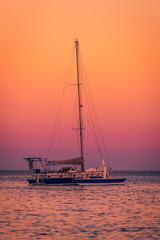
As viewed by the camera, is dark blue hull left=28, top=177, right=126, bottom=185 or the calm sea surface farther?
dark blue hull left=28, top=177, right=126, bottom=185

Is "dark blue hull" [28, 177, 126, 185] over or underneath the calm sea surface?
over

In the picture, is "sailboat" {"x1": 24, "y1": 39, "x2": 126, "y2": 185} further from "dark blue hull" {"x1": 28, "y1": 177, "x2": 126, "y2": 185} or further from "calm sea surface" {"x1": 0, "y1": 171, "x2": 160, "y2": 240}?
"calm sea surface" {"x1": 0, "y1": 171, "x2": 160, "y2": 240}

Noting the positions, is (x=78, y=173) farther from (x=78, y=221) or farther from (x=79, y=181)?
(x=78, y=221)

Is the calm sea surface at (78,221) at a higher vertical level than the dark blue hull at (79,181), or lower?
lower

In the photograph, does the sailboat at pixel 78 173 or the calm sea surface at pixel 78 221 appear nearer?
the calm sea surface at pixel 78 221

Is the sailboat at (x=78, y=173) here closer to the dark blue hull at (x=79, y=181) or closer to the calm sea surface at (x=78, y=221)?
the dark blue hull at (x=79, y=181)

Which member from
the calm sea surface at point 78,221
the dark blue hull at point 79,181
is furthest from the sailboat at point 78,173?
the calm sea surface at point 78,221

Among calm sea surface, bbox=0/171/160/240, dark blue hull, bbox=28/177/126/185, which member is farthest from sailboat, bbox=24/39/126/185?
calm sea surface, bbox=0/171/160/240

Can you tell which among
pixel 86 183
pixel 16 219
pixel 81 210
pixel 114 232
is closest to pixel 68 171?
pixel 86 183

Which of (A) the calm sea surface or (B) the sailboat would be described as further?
(B) the sailboat

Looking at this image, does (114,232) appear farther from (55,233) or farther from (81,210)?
(81,210)

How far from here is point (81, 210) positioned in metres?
47.4

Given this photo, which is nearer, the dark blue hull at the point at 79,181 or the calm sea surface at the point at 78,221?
the calm sea surface at the point at 78,221

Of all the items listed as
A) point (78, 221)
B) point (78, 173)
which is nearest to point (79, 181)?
point (78, 173)
